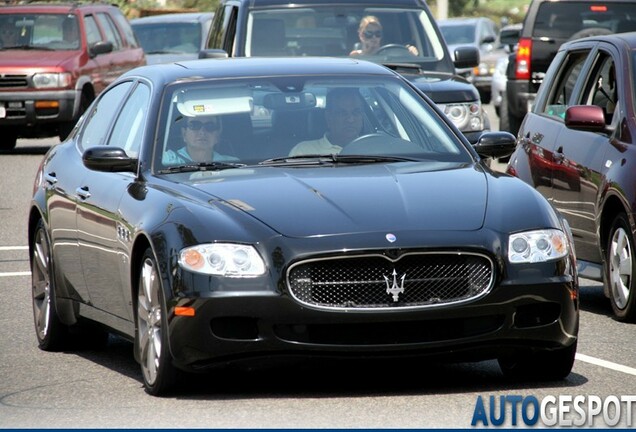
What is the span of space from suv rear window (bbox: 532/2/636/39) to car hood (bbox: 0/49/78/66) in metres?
6.89

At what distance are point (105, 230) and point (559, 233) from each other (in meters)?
2.18

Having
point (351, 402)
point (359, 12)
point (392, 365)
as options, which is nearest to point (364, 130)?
point (392, 365)

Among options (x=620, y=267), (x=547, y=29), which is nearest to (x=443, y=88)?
(x=547, y=29)

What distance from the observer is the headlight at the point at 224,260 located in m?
7.55

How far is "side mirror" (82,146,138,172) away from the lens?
28.7 ft

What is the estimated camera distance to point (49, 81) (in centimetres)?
2469

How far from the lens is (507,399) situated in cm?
763

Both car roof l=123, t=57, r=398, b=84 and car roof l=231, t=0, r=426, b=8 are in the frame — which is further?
car roof l=231, t=0, r=426, b=8

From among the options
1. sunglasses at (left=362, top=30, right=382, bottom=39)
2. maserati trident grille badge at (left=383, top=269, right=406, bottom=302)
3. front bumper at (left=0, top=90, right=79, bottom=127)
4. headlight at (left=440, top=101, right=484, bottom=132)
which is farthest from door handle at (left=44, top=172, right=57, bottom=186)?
front bumper at (left=0, top=90, right=79, bottom=127)

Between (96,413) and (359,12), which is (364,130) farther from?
(359,12)

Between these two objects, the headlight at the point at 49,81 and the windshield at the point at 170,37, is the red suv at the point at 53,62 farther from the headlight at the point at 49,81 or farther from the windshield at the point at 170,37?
the windshield at the point at 170,37

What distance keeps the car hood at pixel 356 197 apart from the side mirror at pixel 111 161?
43cm

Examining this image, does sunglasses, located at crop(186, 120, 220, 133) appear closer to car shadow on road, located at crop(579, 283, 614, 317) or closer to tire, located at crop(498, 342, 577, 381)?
tire, located at crop(498, 342, 577, 381)

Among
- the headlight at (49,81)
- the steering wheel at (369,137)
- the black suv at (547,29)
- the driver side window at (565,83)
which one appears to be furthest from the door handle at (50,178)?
the headlight at (49,81)
